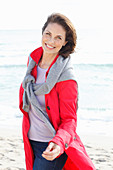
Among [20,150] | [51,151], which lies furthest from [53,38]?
[20,150]

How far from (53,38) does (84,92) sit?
9377 millimetres

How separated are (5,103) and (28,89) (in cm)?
719

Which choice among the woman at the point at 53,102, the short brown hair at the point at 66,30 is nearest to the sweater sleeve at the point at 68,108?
the woman at the point at 53,102

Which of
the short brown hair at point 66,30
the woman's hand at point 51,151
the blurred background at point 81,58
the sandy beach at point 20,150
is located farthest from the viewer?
the blurred background at point 81,58

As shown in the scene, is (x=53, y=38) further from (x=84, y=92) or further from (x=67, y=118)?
(x=84, y=92)

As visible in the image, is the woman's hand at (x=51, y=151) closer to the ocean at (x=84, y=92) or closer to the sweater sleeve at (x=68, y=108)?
the sweater sleeve at (x=68, y=108)

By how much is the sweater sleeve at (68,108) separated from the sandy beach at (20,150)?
238 cm

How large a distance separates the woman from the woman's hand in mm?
84

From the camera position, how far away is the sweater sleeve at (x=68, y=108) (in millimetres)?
2020

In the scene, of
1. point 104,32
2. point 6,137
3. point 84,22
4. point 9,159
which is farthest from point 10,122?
point 84,22

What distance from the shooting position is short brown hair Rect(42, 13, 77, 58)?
2215 mm

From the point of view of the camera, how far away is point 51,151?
1.85 meters

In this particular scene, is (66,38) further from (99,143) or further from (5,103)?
(5,103)

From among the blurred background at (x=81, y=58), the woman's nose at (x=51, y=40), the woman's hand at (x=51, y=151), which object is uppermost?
the woman's nose at (x=51, y=40)
